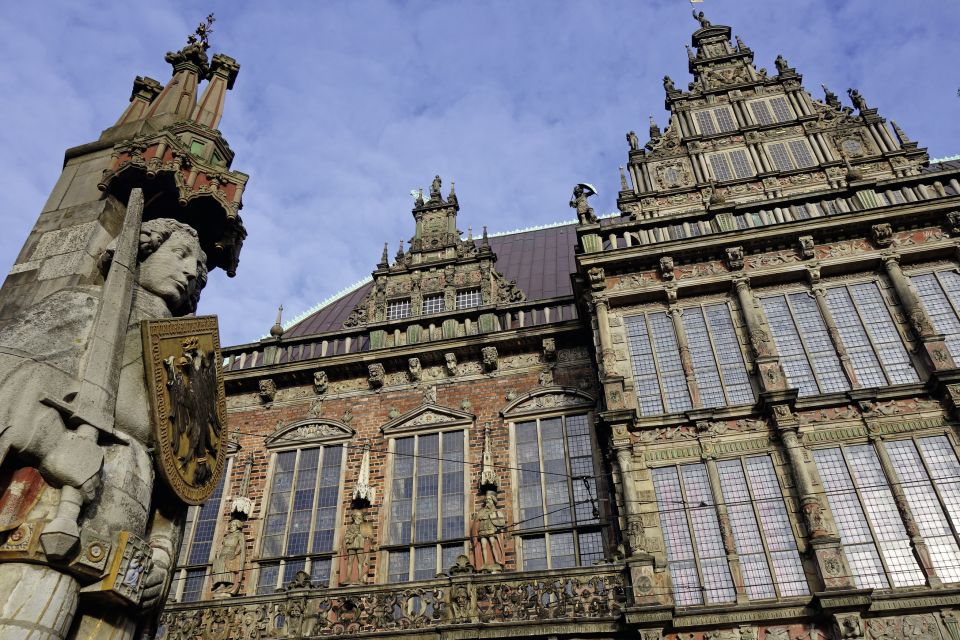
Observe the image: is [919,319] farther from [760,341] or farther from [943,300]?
[760,341]

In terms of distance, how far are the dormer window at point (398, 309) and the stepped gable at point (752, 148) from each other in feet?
17.8

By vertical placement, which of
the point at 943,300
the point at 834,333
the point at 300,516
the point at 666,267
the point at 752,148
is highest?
the point at 752,148

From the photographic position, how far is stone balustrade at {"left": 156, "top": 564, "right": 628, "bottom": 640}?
33.8 ft

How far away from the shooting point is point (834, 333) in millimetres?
12562

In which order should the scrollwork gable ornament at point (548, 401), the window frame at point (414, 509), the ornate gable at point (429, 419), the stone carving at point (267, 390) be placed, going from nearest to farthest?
the window frame at point (414, 509), the scrollwork gable ornament at point (548, 401), the ornate gable at point (429, 419), the stone carving at point (267, 390)

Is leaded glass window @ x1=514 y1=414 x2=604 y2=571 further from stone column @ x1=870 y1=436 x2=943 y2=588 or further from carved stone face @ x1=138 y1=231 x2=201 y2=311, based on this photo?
carved stone face @ x1=138 y1=231 x2=201 y2=311

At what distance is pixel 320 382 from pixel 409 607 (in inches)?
232

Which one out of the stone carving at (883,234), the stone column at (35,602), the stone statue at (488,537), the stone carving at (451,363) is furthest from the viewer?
the stone carving at (451,363)

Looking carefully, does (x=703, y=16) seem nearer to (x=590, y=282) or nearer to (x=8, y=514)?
(x=590, y=282)

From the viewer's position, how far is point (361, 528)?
13.2 meters

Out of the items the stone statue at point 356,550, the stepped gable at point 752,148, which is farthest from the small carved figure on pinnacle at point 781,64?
the stone statue at point 356,550

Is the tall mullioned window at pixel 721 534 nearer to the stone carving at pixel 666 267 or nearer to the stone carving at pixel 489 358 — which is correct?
the stone carving at pixel 666 267

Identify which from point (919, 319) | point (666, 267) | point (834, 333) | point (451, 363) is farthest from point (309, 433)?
point (919, 319)

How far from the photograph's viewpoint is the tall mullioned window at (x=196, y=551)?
13391mm
